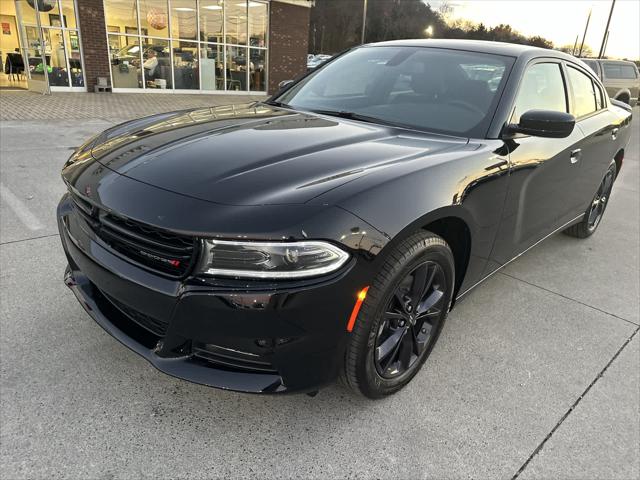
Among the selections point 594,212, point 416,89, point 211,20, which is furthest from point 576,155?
point 211,20

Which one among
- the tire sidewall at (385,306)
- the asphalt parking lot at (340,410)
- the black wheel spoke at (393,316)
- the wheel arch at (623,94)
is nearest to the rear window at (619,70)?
the wheel arch at (623,94)

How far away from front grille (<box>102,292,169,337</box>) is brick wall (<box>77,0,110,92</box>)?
14.0m

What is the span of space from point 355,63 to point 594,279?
256 centimetres

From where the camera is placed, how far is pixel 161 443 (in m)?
1.96

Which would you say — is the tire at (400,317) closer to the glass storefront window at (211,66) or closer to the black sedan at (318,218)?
the black sedan at (318,218)

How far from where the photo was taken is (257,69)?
1786cm

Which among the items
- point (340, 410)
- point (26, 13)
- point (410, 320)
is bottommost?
point (340, 410)

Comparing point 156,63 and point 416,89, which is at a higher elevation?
point 416,89

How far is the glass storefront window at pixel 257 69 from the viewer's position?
57.7ft

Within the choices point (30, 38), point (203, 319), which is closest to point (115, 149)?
point (203, 319)

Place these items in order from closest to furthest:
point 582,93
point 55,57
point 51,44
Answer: point 582,93 → point 51,44 → point 55,57

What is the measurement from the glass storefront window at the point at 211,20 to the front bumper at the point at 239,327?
16008 mm

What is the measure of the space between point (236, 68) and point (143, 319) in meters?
16.9

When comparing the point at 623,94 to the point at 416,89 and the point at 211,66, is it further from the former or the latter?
the point at 416,89
